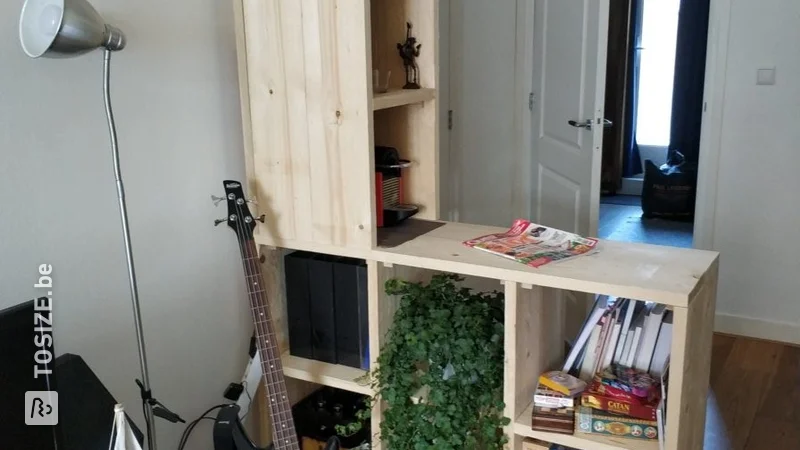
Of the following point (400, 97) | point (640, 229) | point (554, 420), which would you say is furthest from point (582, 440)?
point (640, 229)

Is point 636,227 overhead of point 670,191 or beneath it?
beneath

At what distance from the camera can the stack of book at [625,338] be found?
1.65m

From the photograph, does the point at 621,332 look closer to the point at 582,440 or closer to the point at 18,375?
the point at 582,440

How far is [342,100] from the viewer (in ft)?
5.58

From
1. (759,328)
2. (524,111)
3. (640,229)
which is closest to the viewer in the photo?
(759,328)

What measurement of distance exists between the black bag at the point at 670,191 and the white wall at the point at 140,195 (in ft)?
13.0

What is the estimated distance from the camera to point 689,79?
18.1 ft

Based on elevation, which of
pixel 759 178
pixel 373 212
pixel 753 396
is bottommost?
pixel 753 396

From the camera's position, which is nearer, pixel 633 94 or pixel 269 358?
pixel 269 358

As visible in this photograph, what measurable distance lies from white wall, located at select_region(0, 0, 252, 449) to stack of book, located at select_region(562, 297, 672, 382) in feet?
3.20

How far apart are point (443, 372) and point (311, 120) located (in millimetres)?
677

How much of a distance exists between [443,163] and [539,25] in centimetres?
81

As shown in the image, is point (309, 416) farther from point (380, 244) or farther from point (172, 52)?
point (172, 52)

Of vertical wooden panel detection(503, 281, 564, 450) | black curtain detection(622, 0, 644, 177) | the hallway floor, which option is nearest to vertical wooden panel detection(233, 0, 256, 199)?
vertical wooden panel detection(503, 281, 564, 450)
